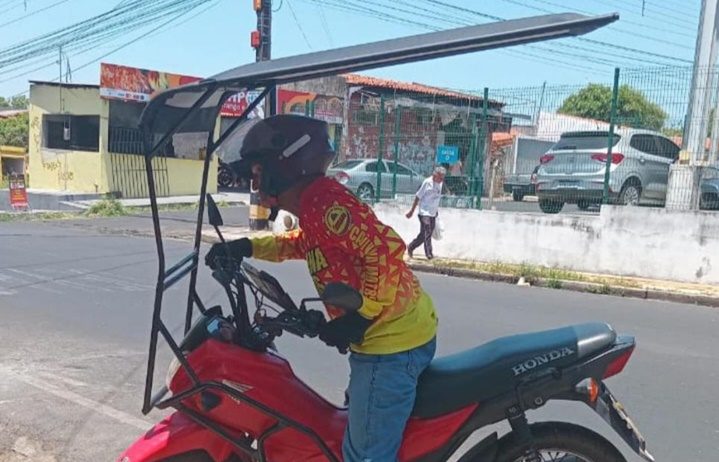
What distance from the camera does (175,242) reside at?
48.4 ft

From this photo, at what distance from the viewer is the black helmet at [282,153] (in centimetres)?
246

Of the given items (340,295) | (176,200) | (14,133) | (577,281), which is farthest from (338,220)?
(14,133)

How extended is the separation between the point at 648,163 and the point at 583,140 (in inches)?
45.4

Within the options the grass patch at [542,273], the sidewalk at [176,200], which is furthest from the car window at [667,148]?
the sidewalk at [176,200]

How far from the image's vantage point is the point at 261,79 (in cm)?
256

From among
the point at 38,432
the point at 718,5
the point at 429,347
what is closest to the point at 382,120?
the point at 718,5

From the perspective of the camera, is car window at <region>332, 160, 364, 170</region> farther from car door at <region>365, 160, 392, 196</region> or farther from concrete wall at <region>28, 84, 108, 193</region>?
concrete wall at <region>28, 84, 108, 193</region>

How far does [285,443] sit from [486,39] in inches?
63.2

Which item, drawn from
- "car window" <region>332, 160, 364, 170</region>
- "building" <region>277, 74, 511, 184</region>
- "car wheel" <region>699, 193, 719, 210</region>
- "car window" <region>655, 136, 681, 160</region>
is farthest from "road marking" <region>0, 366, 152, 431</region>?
"car window" <region>332, 160, 364, 170</region>

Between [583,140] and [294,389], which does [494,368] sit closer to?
[294,389]

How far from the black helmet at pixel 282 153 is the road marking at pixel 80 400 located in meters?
2.44

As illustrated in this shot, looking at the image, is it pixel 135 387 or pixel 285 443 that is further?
pixel 135 387

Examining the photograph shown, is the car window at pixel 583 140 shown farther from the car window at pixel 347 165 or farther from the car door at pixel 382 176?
the car window at pixel 347 165

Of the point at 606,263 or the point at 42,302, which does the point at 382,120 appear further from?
the point at 42,302
